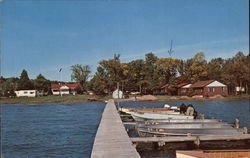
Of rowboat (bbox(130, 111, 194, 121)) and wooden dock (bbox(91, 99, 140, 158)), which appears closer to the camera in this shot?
wooden dock (bbox(91, 99, 140, 158))

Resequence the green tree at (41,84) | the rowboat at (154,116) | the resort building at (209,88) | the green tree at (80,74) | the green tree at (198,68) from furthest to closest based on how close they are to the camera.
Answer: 1. the green tree at (41,84)
2. the green tree at (80,74)
3. the resort building at (209,88)
4. the green tree at (198,68)
5. the rowboat at (154,116)

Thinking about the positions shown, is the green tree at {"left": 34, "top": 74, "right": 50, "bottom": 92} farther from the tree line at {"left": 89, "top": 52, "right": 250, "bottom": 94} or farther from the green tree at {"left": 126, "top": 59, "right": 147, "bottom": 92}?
the green tree at {"left": 126, "top": 59, "right": 147, "bottom": 92}

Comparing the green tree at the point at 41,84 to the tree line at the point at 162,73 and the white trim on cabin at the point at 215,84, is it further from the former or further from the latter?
the white trim on cabin at the point at 215,84

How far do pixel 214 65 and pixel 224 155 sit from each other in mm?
38913

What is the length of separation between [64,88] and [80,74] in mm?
16825

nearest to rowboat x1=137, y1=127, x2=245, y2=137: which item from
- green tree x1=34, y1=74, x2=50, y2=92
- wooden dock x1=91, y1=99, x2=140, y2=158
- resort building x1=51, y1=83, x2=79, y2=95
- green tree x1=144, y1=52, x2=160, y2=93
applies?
wooden dock x1=91, y1=99, x2=140, y2=158

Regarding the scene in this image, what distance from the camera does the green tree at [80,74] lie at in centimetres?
4792

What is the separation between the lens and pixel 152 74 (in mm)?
43688

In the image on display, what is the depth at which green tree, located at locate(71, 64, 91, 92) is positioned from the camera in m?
47.9

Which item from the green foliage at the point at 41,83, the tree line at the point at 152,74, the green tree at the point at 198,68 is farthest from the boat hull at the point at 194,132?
the green foliage at the point at 41,83

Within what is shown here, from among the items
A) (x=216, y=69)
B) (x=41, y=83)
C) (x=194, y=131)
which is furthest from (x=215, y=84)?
(x=194, y=131)

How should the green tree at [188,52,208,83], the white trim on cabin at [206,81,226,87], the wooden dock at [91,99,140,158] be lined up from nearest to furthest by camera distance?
the wooden dock at [91,99,140,158], the green tree at [188,52,208,83], the white trim on cabin at [206,81,226,87]

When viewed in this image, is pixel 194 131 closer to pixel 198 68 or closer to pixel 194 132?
pixel 194 132

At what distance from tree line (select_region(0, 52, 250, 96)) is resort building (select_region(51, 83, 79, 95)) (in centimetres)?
125
